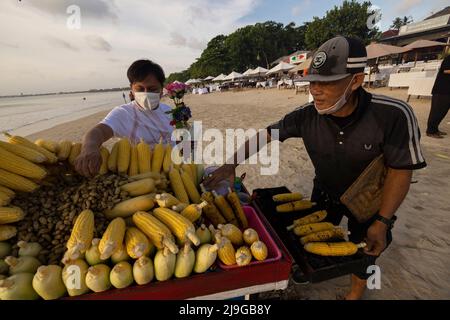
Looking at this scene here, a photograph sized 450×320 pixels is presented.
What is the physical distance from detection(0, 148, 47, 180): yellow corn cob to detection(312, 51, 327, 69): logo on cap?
2223mm

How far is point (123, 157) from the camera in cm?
188

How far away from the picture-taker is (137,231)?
4.55 feet

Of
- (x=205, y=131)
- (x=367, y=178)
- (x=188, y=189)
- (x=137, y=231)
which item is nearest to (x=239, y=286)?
(x=137, y=231)

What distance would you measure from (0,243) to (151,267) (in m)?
0.93

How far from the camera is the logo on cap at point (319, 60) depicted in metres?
1.72

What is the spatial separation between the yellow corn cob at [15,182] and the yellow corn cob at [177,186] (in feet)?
3.17

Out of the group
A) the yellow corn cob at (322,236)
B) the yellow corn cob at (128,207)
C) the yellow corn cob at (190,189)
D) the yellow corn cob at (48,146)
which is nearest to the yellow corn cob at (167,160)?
the yellow corn cob at (190,189)

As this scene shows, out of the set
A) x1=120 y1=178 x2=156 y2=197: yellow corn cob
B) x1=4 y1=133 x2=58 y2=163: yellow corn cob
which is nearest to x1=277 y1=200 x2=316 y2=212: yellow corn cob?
x1=120 y1=178 x2=156 y2=197: yellow corn cob

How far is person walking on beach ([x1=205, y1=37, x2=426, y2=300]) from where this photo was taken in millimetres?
1674

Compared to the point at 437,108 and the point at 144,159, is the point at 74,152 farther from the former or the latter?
the point at 437,108

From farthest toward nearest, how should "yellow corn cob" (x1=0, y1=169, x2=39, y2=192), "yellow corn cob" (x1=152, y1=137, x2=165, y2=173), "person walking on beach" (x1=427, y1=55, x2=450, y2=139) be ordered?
"person walking on beach" (x1=427, y1=55, x2=450, y2=139)
"yellow corn cob" (x1=152, y1=137, x2=165, y2=173)
"yellow corn cob" (x1=0, y1=169, x2=39, y2=192)

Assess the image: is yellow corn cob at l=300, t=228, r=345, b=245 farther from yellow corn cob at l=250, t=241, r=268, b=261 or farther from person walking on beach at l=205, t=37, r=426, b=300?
yellow corn cob at l=250, t=241, r=268, b=261

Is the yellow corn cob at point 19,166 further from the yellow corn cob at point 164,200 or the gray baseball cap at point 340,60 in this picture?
the gray baseball cap at point 340,60

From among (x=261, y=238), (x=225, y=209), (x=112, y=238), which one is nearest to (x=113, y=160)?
(x=112, y=238)
